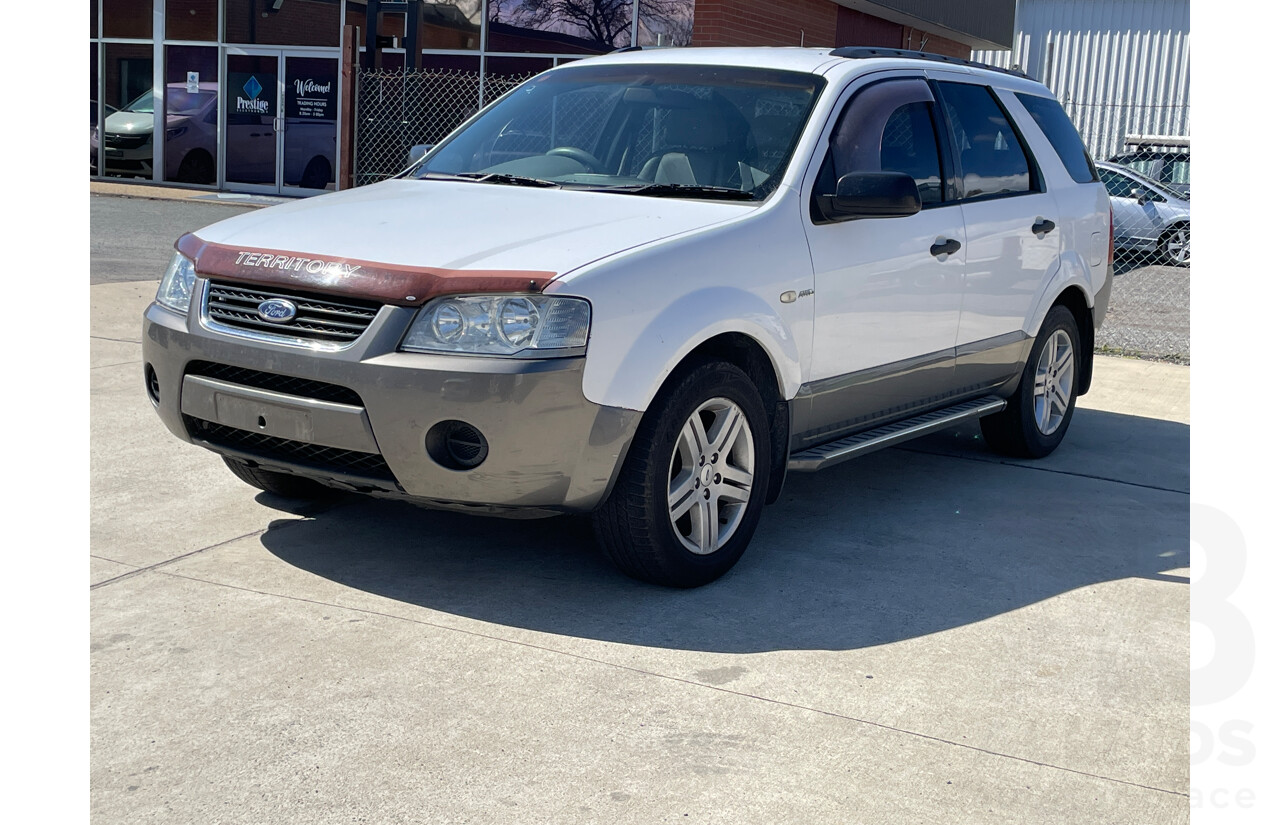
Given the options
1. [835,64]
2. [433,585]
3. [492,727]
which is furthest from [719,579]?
Result: [835,64]

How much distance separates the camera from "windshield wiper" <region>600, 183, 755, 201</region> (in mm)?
4793

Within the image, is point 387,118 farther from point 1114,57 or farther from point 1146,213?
point 1114,57

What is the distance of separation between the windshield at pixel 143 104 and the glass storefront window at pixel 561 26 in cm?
666

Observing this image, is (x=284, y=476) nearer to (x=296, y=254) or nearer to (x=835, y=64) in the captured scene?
(x=296, y=254)

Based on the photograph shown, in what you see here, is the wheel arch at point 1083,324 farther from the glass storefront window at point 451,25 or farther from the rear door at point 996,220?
the glass storefront window at point 451,25

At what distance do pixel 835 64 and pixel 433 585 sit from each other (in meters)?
2.62

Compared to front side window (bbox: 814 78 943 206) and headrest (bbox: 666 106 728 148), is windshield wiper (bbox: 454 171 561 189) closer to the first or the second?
headrest (bbox: 666 106 728 148)

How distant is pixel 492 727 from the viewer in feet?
11.0

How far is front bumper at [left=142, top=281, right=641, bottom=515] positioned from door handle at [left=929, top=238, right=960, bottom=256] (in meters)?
1.93

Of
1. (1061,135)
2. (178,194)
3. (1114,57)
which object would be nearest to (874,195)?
(1061,135)

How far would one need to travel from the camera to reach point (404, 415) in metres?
3.89

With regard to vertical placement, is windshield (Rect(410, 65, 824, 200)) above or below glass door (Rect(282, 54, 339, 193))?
below

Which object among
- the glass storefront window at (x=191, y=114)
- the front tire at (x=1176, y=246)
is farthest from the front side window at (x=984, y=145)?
the glass storefront window at (x=191, y=114)

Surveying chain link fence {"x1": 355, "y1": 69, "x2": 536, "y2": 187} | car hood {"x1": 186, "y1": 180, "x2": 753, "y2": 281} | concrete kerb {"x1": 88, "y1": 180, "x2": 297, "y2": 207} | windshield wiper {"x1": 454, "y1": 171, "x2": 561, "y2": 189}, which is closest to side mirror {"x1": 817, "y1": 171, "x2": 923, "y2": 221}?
car hood {"x1": 186, "y1": 180, "x2": 753, "y2": 281}
